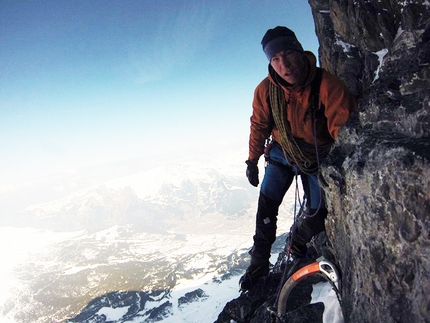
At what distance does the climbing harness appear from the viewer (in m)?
4.81

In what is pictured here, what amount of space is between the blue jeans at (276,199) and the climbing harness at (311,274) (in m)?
0.78

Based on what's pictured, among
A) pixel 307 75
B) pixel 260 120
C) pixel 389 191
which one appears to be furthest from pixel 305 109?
pixel 389 191

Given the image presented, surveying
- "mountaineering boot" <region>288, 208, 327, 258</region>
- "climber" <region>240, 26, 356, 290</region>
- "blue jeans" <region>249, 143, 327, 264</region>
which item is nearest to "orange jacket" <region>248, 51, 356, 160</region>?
"climber" <region>240, 26, 356, 290</region>

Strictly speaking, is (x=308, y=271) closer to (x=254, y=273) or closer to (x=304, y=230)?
(x=304, y=230)

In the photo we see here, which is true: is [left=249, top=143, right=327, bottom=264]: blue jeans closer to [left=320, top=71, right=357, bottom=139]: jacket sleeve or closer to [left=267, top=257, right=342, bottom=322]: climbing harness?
[left=267, top=257, right=342, bottom=322]: climbing harness

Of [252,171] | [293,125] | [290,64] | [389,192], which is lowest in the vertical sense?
[389,192]

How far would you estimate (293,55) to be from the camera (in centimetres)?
497

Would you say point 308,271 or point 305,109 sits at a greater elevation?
point 305,109

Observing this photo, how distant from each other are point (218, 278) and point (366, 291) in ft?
688

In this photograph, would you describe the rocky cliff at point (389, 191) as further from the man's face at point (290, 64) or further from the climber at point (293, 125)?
the man's face at point (290, 64)

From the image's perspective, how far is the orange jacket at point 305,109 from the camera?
4633mm

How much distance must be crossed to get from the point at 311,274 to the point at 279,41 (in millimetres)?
4425

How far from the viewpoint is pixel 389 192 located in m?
3.25

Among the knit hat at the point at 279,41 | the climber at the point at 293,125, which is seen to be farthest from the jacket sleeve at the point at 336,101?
the knit hat at the point at 279,41
